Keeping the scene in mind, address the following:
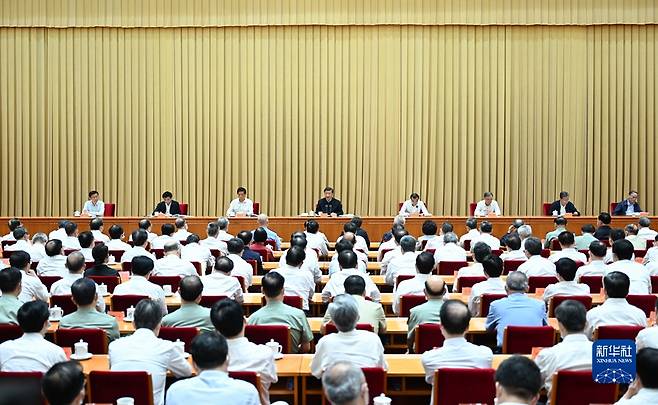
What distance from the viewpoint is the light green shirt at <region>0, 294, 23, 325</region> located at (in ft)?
21.1

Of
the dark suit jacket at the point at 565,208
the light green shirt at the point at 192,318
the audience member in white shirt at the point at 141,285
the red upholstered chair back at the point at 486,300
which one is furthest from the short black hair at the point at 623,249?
the dark suit jacket at the point at 565,208

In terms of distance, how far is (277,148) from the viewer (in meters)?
17.8

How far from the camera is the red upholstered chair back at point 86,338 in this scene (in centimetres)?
582

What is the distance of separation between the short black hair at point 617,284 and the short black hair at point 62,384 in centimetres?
399

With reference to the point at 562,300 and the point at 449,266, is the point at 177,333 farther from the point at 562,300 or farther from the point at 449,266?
the point at 449,266

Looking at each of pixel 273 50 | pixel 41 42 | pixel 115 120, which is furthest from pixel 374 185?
pixel 41 42

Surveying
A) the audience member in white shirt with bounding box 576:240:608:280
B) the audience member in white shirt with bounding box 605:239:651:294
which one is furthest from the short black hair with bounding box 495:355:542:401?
the audience member in white shirt with bounding box 576:240:608:280

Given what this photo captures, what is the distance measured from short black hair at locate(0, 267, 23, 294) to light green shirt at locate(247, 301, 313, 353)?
1.84 m

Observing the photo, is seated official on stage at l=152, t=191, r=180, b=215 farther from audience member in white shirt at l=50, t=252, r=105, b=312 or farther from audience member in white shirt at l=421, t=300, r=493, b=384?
audience member in white shirt at l=421, t=300, r=493, b=384

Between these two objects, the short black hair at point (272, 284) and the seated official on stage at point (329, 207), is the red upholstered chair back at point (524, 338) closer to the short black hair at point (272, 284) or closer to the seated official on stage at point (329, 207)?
the short black hair at point (272, 284)

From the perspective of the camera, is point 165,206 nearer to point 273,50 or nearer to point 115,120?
point 115,120

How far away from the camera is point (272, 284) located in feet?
20.4

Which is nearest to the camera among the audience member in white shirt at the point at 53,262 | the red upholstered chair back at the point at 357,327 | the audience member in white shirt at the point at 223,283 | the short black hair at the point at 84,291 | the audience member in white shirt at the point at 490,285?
the red upholstered chair back at the point at 357,327

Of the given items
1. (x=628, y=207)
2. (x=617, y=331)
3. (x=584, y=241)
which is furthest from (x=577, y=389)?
(x=628, y=207)
